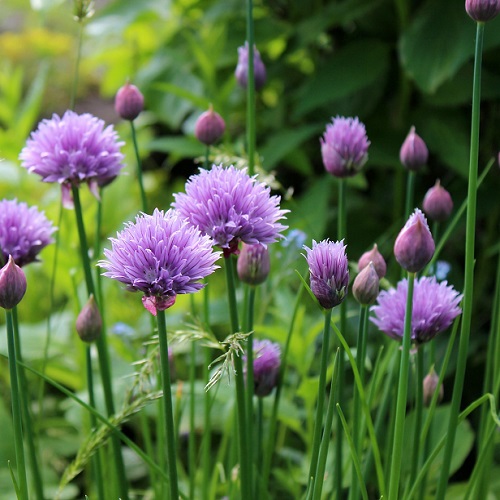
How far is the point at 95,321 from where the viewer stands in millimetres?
631

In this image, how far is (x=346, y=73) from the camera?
1348 millimetres

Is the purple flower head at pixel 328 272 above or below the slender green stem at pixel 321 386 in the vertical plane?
above

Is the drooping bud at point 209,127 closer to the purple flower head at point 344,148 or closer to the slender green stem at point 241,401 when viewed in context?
the purple flower head at point 344,148

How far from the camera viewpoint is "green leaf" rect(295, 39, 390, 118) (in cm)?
132

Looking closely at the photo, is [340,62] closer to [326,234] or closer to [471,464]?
[326,234]

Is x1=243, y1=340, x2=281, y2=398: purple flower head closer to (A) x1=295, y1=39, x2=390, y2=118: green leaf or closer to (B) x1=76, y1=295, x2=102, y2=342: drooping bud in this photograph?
(B) x1=76, y1=295, x2=102, y2=342: drooping bud

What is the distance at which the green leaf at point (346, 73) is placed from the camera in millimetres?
1320

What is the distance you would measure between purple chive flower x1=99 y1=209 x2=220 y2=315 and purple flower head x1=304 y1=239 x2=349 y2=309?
6cm

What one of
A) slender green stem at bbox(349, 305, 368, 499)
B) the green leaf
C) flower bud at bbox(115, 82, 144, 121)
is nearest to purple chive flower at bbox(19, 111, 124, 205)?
flower bud at bbox(115, 82, 144, 121)

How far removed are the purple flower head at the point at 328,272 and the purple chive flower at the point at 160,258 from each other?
62 mm

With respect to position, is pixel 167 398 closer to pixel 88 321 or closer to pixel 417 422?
pixel 88 321

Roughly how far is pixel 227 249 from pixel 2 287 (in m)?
0.15

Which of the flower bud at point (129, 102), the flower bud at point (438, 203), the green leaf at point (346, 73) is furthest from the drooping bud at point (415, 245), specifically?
the green leaf at point (346, 73)

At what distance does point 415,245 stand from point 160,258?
0.16 meters
